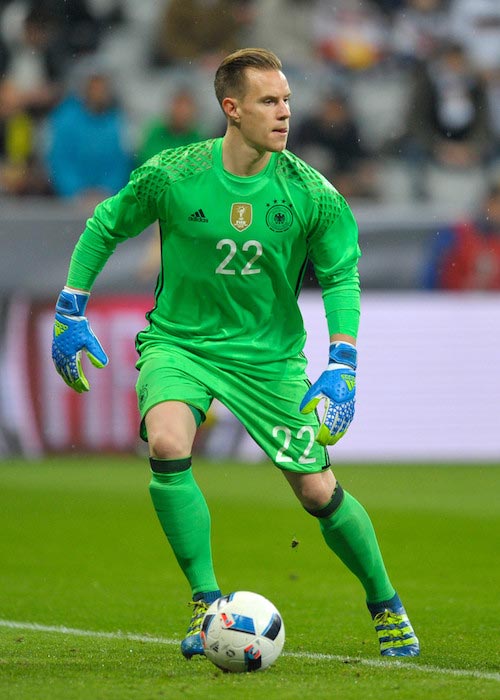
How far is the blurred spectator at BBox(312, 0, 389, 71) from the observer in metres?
17.2

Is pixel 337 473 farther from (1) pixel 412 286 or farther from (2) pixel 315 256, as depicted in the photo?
(2) pixel 315 256

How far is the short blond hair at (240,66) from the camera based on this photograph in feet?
18.1

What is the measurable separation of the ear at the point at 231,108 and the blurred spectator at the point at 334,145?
31.2 feet

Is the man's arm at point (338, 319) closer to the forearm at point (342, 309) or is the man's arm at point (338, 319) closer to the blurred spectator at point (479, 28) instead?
the forearm at point (342, 309)

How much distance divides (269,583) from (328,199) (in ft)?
9.35

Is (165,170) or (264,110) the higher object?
(264,110)

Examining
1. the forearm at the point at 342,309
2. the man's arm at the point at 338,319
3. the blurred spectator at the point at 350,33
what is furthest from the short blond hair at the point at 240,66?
the blurred spectator at the point at 350,33

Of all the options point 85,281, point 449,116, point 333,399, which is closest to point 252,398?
point 333,399

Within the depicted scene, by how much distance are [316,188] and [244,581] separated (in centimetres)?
290

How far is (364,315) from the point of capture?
13398mm

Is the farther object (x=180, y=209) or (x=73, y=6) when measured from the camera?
(x=73, y=6)

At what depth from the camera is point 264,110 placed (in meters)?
5.46

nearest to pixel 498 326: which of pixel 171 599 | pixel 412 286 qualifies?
pixel 412 286

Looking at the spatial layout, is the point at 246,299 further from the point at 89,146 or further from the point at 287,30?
the point at 287,30
